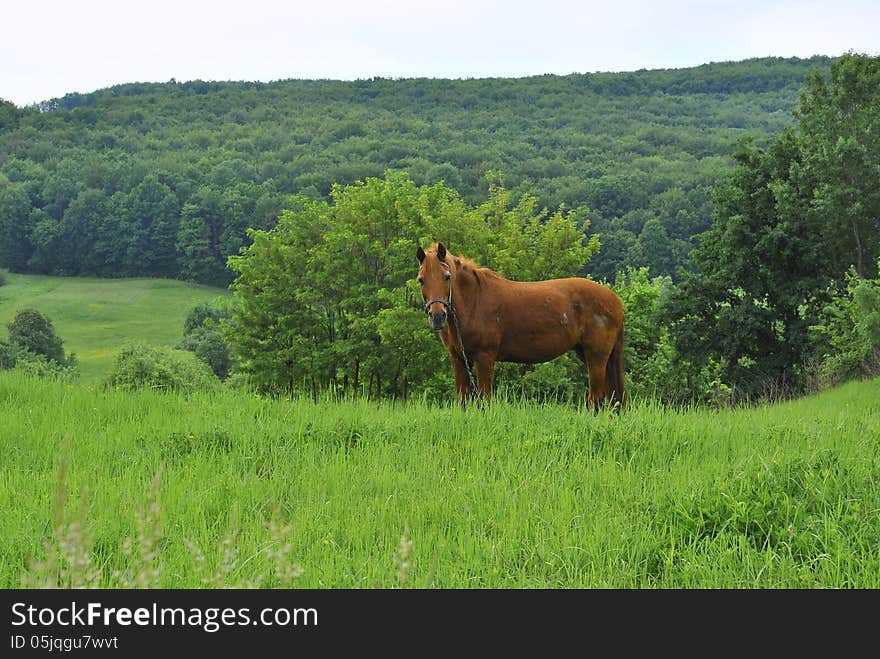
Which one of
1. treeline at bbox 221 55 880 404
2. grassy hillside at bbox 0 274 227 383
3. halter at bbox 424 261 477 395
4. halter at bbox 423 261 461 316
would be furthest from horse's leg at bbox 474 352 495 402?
grassy hillside at bbox 0 274 227 383

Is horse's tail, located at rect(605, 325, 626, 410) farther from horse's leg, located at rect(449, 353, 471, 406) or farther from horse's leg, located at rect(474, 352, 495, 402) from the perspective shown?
horse's leg, located at rect(449, 353, 471, 406)

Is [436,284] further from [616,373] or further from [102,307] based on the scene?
[102,307]

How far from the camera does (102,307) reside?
11775cm

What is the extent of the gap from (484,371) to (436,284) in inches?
60.7

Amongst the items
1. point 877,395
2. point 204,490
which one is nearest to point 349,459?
point 204,490

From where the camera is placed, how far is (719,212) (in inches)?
1347

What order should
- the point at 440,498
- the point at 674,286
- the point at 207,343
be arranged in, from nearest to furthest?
the point at 440,498 → the point at 674,286 → the point at 207,343

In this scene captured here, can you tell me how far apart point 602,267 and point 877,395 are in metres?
71.7

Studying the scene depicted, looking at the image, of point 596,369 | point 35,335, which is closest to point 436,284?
point 596,369

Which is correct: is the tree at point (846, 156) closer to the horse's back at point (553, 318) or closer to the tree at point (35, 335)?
the horse's back at point (553, 318)

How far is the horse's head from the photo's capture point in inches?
376

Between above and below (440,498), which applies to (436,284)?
above

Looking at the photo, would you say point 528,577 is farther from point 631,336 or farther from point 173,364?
point 173,364

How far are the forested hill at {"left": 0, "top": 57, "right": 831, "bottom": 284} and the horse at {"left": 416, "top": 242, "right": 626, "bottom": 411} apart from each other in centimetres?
8314
